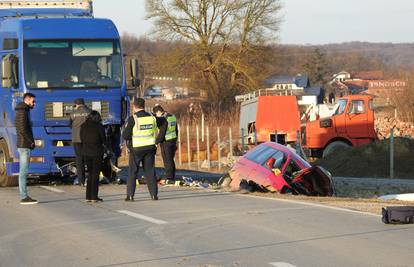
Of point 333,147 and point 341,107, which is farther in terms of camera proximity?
point 333,147

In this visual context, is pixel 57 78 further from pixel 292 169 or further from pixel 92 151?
pixel 292 169

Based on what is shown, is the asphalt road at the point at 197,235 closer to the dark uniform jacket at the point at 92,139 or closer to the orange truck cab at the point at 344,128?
the dark uniform jacket at the point at 92,139

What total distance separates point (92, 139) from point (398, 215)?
6562 millimetres

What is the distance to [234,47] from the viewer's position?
71.3 m

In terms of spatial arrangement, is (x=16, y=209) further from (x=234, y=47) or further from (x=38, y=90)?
(x=234, y=47)

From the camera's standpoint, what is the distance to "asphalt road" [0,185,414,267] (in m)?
9.31

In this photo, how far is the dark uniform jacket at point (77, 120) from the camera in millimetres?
18797

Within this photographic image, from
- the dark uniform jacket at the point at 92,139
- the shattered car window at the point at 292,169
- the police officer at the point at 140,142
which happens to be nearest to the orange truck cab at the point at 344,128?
the shattered car window at the point at 292,169

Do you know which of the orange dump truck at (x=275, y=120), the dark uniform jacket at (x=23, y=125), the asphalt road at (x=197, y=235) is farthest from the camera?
the orange dump truck at (x=275, y=120)

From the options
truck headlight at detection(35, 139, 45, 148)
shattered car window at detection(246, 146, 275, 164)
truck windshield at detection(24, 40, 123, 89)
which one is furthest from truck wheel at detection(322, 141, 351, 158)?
truck headlight at detection(35, 139, 45, 148)

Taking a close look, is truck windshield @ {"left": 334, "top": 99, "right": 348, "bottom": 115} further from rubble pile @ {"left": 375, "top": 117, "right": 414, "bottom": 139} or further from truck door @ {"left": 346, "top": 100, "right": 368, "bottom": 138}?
rubble pile @ {"left": 375, "top": 117, "right": 414, "bottom": 139}

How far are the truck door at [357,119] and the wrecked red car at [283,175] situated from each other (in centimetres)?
1407

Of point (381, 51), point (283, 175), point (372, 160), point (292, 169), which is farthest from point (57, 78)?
point (381, 51)

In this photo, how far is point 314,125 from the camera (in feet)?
113
